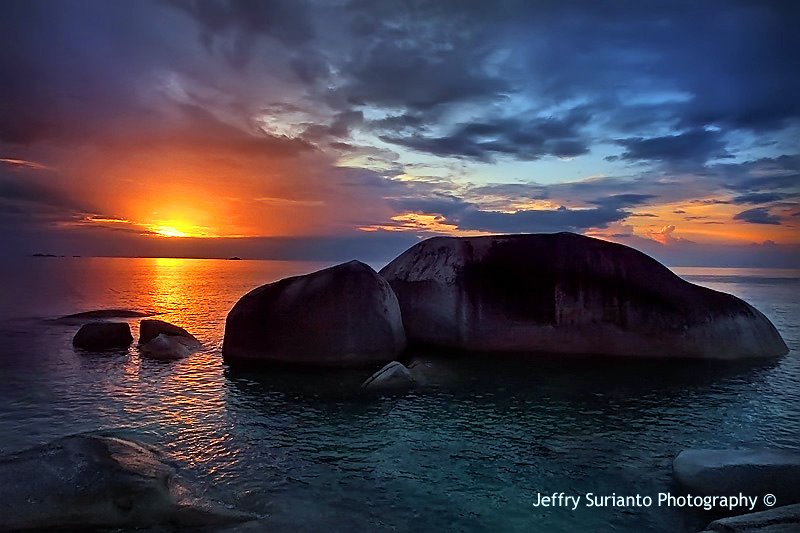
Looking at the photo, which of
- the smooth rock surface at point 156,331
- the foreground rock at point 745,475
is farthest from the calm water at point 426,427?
the smooth rock surface at point 156,331

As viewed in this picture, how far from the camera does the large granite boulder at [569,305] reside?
19109 mm

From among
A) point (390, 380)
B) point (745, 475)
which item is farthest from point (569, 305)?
point (745, 475)

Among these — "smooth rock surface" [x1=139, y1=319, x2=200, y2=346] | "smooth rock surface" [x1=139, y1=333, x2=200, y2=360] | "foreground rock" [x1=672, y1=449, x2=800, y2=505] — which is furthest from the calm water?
"smooth rock surface" [x1=139, y1=319, x2=200, y2=346]

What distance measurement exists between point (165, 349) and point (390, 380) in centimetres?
900

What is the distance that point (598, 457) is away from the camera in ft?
31.8

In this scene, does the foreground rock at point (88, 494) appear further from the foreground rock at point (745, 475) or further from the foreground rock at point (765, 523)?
the foreground rock at point (745, 475)

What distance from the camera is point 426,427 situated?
1124 cm

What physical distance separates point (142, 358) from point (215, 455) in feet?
35.0

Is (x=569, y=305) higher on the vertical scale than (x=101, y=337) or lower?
higher

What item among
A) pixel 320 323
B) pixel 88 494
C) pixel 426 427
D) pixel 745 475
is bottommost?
pixel 426 427

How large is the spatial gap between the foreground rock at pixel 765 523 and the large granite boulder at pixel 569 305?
13434mm

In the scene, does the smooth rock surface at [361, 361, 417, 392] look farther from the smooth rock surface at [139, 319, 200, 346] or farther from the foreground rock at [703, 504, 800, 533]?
the smooth rock surface at [139, 319, 200, 346]

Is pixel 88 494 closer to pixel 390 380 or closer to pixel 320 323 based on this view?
pixel 390 380

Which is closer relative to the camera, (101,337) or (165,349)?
(165,349)
